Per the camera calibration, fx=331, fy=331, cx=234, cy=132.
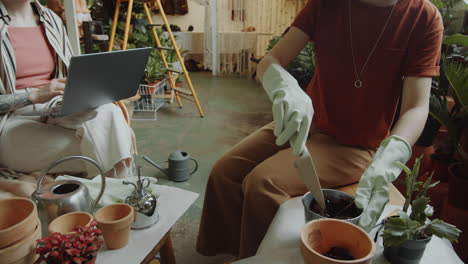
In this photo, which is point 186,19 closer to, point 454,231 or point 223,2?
point 223,2

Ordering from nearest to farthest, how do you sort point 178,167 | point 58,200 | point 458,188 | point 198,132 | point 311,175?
1. point 311,175
2. point 58,200
3. point 458,188
4. point 178,167
5. point 198,132

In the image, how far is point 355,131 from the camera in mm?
1098

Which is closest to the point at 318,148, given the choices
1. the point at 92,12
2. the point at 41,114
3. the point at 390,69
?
the point at 390,69

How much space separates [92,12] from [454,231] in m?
3.51

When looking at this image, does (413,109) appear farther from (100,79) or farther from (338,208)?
(100,79)

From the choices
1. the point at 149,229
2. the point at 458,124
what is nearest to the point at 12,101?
the point at 149,229

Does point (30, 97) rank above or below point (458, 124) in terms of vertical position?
above

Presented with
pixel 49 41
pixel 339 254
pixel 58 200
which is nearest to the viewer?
pixel 339 254

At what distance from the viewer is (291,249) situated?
0.71 metres

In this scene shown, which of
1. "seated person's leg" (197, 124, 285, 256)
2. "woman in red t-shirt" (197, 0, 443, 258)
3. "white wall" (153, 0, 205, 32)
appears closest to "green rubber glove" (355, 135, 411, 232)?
"woman in red t-shirt" (197, 0, 443, 258)

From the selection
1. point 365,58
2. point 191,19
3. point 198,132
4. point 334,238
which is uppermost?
point 191,19

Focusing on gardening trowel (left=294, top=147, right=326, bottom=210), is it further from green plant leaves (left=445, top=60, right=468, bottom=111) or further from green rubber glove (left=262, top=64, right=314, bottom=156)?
green plant leaves (left=445, top=60, right=468, bottom=111)

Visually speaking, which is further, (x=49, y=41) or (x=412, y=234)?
(x=49, y=41)

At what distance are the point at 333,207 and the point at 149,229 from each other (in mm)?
534
